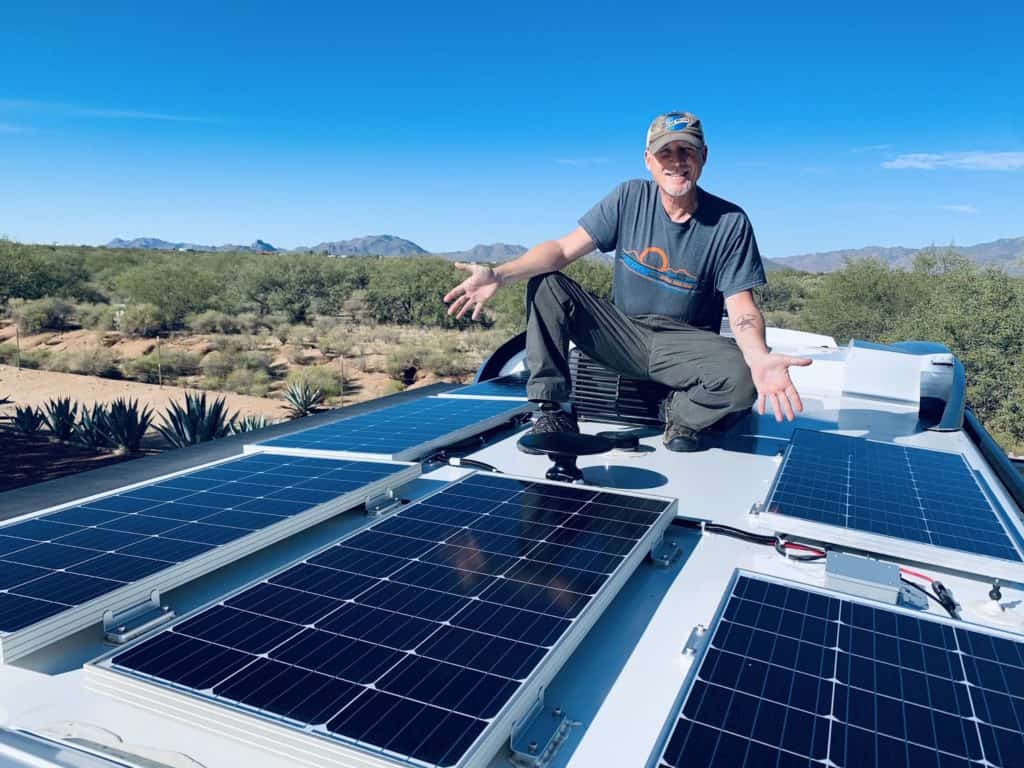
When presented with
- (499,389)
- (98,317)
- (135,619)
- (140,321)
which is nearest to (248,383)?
(140,321)

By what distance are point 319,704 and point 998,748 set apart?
5.33ft

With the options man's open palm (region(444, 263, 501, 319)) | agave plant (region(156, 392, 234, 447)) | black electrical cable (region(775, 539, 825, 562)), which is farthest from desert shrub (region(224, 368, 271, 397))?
black electrical cable (region(775, 539, 825, 562))

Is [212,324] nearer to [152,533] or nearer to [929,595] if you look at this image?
[152,533]

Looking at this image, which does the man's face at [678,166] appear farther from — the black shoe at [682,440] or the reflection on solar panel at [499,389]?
the reflection on solar panel at [499,389]

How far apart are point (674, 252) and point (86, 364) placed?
2581 cm

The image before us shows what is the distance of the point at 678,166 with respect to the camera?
4.50m

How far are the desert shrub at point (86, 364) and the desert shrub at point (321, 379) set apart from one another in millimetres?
6265

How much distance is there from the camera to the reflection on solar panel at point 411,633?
1.68 meters

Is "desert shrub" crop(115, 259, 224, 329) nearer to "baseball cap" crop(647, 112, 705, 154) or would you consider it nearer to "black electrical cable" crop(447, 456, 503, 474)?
"black electrical cable" crop(447, 456, 503, 474)

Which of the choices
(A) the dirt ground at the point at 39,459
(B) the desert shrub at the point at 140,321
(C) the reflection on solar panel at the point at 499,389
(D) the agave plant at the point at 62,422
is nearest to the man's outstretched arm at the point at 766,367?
(C) the reflection on solar panel at the point at 499,389

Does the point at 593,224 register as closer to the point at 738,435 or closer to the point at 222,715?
the point at 738,435

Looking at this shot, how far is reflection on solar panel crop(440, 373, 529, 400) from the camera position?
6293 millimetres

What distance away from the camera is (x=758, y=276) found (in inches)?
184

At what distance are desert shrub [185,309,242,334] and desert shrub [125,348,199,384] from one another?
716cm
